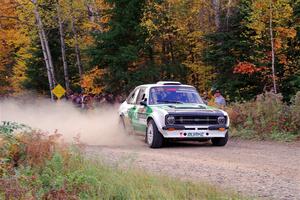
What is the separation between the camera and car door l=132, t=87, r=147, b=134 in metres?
15.9

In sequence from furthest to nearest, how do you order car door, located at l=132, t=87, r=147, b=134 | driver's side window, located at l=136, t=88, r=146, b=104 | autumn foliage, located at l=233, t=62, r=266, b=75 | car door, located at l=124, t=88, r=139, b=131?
autumn foliage, located at l=233, t=62, r=266, b=75
car door, located at l=124, t=88, r=139, b=131
driver's side window, located at l=136, t=88, r=146, b=104
car door, located at l=132, t=87, r=147, b=134

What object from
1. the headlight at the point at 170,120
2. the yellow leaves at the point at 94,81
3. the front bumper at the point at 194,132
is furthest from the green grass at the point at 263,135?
the yellow leaves at the point at 94,81

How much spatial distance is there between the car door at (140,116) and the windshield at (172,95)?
1.27ft

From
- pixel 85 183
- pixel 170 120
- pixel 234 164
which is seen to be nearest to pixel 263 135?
pixel 170 120

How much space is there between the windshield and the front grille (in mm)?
1483

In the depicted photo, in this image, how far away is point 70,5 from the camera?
137 ft

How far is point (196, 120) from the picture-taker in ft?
48.9

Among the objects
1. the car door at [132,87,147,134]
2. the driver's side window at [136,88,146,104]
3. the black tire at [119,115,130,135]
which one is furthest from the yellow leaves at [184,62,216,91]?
the car door at [132,87,147,134]

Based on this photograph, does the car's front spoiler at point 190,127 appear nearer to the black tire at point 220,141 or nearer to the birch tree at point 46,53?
the black tire at point 220,141

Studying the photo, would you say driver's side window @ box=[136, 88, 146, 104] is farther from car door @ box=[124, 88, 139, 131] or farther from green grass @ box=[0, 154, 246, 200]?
green grass @ box=[0, 154, 246, 200]

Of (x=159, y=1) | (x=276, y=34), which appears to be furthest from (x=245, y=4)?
(x=159, y=1)

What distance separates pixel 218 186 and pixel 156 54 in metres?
30.7

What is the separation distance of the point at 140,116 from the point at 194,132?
6.81 feet

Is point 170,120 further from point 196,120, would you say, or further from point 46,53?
point 46,53
